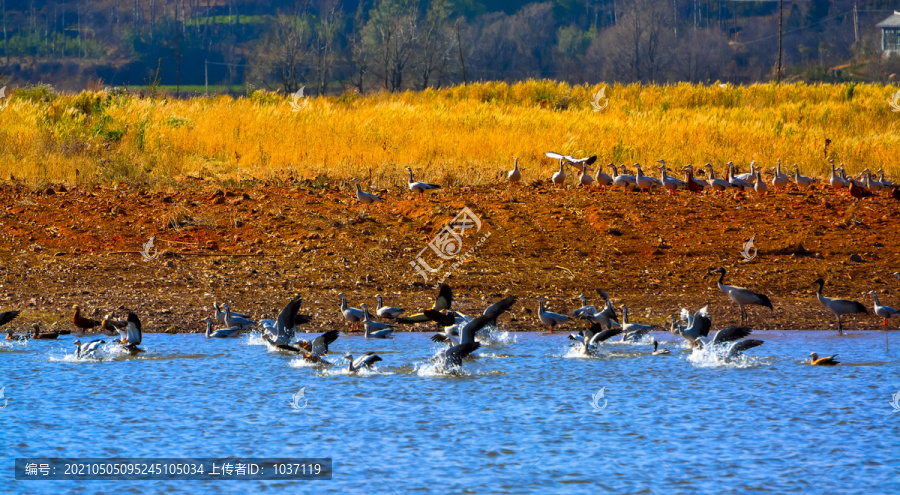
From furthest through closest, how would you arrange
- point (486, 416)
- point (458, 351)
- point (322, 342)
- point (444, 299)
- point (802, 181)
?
point (802, 181) → point (444, 299) → point (322, 342) → point (458, 351) → point (486, 416)

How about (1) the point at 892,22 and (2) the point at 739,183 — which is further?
(1) the point at 892,22

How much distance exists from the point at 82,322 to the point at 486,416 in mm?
5464

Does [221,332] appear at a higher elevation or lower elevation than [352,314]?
lower

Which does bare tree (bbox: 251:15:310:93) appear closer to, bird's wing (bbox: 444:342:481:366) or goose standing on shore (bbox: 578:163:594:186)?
goose standing on shore (bbox: 578:163:594:186)

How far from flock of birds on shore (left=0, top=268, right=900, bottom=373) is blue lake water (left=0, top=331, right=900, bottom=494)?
168 mm

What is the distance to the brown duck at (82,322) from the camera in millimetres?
12180

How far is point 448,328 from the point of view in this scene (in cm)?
1178

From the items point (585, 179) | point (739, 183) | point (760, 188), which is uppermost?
point (585, 179)

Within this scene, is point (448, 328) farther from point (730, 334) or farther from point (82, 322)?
point (82, 322)

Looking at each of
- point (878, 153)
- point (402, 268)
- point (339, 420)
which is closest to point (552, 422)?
point (339, 420)

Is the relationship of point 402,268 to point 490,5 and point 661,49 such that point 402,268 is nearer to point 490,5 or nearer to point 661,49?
point 661,49

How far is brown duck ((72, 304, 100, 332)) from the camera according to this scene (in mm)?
12180

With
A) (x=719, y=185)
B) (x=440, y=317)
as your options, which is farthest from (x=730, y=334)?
(x=719, y=185)

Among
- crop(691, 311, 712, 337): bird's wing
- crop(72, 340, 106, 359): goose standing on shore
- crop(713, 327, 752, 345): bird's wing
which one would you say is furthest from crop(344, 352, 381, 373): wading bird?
crop(713, 327, 752, 345): bird's wing
